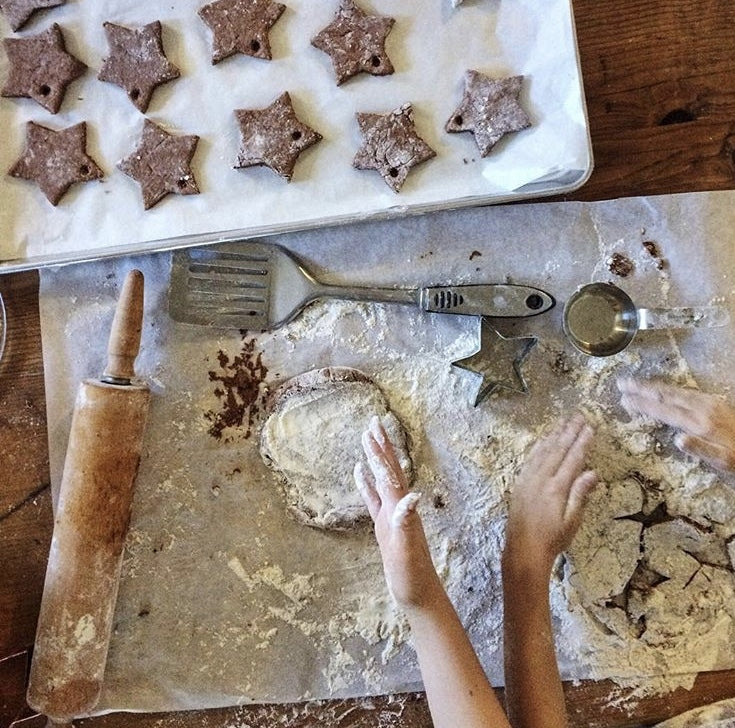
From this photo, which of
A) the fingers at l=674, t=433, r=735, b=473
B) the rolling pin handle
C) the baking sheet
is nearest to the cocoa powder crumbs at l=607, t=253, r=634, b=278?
the baking sheet

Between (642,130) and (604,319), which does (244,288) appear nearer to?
(604,319)

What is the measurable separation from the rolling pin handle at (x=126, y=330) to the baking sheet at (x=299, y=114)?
101mm

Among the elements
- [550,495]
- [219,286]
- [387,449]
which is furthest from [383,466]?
[219,286]

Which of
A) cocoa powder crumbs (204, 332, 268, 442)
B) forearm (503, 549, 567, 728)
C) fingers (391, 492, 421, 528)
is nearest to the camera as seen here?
fingers (391, 492, 421, 528)

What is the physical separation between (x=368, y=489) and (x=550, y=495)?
0.98ft

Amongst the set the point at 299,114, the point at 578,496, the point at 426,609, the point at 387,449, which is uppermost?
the point at 299,114

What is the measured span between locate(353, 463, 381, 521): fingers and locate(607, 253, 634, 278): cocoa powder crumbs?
516 millimetres

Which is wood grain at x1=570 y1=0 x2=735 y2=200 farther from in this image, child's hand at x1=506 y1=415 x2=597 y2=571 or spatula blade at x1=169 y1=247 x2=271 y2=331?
spatula blade at x1=169 y1=247 x2=271 y2=331

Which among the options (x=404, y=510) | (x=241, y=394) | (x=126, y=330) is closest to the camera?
(x=404, y=510)

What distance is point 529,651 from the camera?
3.74 ft

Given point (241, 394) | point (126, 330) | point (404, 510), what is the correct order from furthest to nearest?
point (241, 394)
point (126, 330)
point (404, 510)

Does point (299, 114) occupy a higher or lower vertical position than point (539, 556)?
higher

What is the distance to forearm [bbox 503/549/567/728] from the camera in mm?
1122

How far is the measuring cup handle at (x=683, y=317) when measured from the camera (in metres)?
1.16
